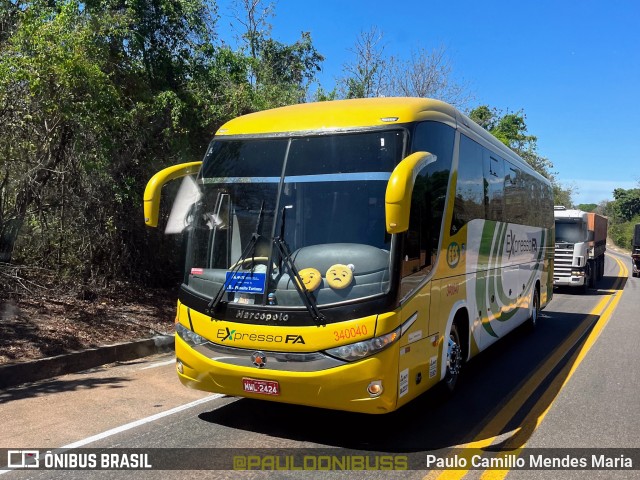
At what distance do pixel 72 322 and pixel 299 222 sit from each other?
17.9 feet

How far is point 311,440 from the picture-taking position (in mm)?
4996

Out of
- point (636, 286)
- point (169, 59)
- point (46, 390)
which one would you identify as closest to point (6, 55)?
point (169, 59)

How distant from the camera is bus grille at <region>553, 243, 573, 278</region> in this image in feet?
63.5

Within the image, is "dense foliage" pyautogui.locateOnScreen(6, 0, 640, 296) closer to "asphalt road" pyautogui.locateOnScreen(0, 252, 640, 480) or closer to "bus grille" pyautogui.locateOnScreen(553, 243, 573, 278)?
"asphalt road" pyautogui.locateOnScreen(0, 252, 640, 480)

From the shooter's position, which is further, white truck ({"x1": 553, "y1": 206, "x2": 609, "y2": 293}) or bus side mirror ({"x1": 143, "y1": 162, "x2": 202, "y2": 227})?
white truck ({"x1": 553, "y1": 206, "x2": 609, "y2": 293})

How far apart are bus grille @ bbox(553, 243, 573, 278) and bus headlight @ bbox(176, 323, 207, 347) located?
55.3 feet

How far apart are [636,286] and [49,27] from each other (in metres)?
22.6

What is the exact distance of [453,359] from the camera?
6266mm

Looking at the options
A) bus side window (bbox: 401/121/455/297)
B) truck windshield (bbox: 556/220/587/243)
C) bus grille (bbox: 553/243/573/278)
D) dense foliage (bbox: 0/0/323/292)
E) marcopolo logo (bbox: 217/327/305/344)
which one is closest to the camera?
marcopolo logo (bbox: 217/327/305/344)

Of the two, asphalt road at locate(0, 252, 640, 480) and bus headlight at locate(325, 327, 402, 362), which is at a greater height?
bus headlight at locate(325, 327, 402, 362)

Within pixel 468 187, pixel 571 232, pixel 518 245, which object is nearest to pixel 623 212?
pixel 571 232

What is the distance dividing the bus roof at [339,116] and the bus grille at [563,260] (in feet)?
50.8

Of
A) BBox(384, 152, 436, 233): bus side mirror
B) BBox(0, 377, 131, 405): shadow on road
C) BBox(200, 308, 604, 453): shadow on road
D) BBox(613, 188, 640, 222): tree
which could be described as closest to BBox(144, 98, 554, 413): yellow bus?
BBox(384, 152, 436, 233): bus side mirror

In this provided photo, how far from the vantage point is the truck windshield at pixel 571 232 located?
777 inches
